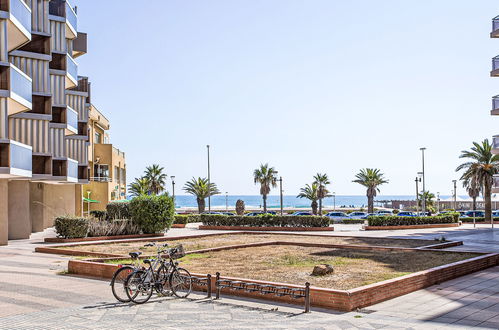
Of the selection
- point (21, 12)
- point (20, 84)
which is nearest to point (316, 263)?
point (20, 84)

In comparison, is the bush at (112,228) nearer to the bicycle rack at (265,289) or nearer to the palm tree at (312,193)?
the bicycle rack at (265,289)

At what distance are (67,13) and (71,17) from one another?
1290 millimetres

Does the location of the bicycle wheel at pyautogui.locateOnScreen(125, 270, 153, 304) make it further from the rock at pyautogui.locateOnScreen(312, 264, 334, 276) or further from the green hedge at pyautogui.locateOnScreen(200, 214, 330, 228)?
the green hedge at pyautogui.locateOnScreen(200, 214, 330, 228)

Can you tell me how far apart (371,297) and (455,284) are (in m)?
3.84

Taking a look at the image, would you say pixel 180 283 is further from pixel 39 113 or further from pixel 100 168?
pixel 100 168

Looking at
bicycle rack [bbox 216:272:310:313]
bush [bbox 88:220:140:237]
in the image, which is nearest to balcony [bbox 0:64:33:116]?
bush [bbox 88:220:140:237]

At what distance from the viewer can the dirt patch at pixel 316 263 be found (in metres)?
15.2

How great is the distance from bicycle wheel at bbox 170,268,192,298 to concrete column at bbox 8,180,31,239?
74.1ft

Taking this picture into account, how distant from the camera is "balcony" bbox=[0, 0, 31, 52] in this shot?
26000 mm

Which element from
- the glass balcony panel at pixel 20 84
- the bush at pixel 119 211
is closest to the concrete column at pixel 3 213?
the glass balcony panel at pixel 20 84

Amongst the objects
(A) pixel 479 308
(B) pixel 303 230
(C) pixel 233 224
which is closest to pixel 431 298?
(A) pixel 479 308

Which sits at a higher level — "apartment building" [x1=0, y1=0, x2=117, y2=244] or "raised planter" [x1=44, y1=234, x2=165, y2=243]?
"apartment building" [x1=0, y1=0, x2=117, y2=244]

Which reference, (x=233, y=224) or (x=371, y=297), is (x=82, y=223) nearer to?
(x=233, y=224)

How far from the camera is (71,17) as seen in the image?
1577 inches
